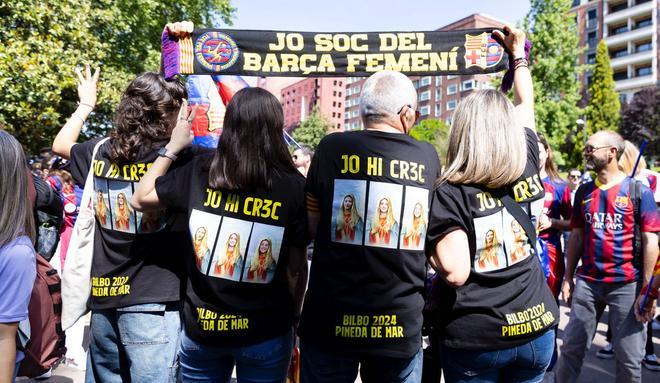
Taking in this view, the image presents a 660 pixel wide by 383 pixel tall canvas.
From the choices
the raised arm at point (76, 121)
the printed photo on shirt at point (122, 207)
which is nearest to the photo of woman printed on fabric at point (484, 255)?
the printed photo on shirt at point (122, 207)

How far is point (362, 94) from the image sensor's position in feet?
7.26

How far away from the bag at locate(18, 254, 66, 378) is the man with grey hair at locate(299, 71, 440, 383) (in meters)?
1.14

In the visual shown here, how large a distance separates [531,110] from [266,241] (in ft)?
5.02

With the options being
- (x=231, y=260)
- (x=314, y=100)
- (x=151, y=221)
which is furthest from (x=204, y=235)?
(x=314, y=100)

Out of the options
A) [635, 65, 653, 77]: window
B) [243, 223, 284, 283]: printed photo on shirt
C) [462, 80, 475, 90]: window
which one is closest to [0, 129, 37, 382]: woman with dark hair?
[243, 223, 284, 283]: printed photo on shirt

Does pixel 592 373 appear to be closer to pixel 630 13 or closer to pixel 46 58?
pixel 46 58

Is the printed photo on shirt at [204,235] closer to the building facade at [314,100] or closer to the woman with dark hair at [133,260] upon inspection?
the woman with dark hair at [133,260]

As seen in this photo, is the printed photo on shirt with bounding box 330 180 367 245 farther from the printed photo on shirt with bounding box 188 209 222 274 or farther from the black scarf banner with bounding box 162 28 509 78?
the black scarf banner with bounding box 162 28 509 78

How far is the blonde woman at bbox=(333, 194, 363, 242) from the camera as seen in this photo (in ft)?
6.90

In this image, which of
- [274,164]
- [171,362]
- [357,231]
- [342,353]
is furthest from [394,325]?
[171,362]

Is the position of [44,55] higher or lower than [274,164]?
→ higher

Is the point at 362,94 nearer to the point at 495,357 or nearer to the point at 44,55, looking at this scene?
the point at 495,357

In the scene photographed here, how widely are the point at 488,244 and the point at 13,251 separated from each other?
1.91 m

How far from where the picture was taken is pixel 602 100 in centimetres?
4984
